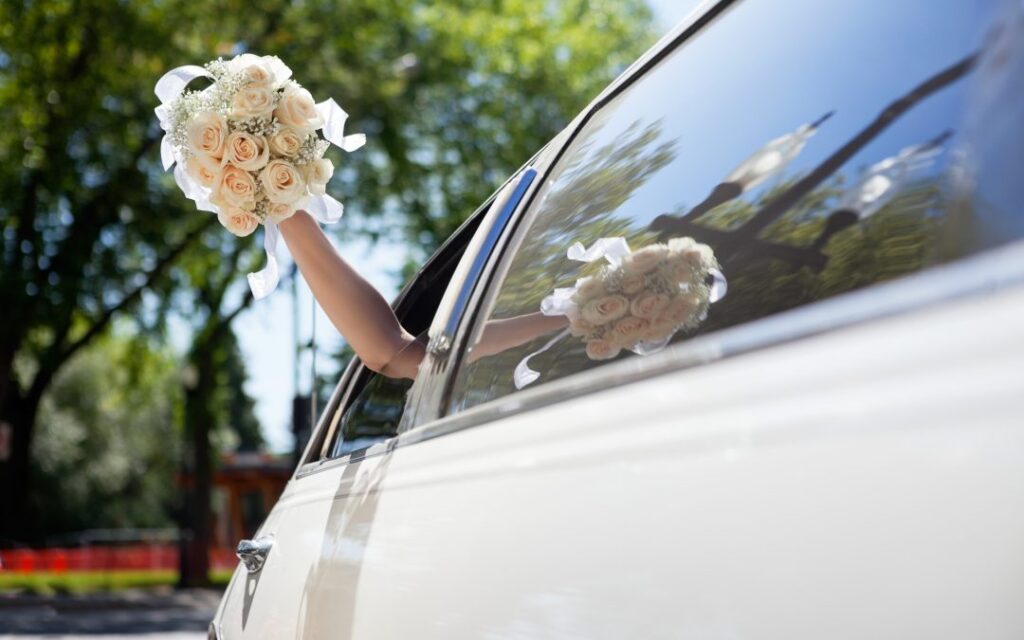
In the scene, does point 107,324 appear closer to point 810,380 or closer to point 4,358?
point 4,358

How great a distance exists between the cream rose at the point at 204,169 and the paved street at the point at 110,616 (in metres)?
13.3

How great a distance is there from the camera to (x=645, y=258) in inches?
65.5

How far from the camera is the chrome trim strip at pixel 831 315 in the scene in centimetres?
80

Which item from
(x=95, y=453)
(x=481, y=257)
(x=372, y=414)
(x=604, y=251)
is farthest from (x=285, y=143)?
(x=95, y=453)

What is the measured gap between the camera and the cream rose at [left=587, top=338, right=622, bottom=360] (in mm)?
1651

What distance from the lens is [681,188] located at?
1620 millimetres

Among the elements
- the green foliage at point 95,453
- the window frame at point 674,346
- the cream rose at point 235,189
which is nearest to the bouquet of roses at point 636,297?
the window frame at point 674,346

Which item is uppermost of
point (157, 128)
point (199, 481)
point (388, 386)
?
point (157, 128)

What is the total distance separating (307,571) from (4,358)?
65.8ft

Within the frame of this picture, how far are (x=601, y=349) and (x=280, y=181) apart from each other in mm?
914

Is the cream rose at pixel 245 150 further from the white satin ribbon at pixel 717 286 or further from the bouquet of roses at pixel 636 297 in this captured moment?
the white satin ribbon at pixel 717 286

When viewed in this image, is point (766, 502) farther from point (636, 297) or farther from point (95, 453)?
point (95, 453)

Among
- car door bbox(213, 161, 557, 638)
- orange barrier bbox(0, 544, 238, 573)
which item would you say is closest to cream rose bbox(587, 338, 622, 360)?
car door bbox(213, 161, 557, 638)

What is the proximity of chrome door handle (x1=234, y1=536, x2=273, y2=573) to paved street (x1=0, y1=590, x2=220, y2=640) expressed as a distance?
12.8 m
